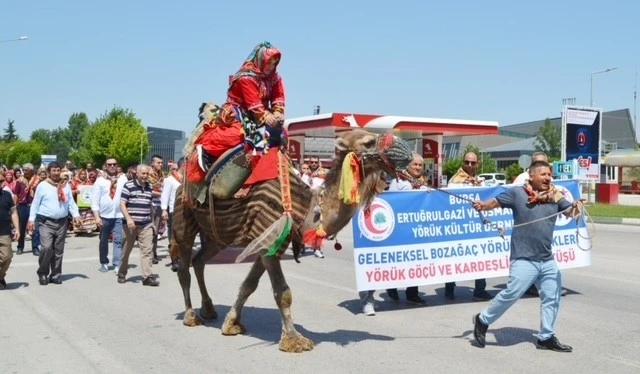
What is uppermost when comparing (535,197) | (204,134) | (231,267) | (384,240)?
(204,134)

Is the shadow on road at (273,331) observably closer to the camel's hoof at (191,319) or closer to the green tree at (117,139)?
the camel's hoof at (191,319)

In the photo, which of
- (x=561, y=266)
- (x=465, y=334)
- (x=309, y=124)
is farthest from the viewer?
(x=309, y=124)

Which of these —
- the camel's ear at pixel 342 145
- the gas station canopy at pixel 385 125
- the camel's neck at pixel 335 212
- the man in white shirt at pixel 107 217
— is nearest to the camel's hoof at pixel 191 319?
the camel's neck at pixel 335 212

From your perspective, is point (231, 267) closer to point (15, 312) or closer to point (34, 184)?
point (15, 312)

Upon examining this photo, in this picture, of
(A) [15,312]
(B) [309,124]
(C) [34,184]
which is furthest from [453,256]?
(B) [309,124]

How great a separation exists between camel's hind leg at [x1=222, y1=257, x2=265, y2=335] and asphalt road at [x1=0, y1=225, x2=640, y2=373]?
0.12 m

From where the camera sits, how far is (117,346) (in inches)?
274

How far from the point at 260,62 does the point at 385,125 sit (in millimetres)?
24811

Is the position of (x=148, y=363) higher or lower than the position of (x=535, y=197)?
lower

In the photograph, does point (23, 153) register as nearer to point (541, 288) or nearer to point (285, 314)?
point (285, 314)

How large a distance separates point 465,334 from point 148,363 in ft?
11.0

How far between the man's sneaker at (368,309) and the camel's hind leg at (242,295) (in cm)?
177

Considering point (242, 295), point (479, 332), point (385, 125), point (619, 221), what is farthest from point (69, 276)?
point (385, 125)

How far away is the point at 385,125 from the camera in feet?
103
